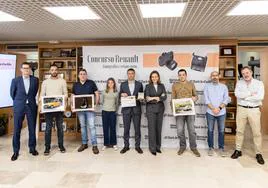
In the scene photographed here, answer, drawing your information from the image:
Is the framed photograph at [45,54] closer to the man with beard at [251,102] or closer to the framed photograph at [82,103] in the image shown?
the framed photograph at [82,103]

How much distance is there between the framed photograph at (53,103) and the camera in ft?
16.6

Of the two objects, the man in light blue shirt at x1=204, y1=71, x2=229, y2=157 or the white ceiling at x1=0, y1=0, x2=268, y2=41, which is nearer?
the white ceiling at x1=0, y1=0, x2=268, y2=41

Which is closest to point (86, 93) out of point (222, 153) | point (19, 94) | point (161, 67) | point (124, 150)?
point (19, 94)

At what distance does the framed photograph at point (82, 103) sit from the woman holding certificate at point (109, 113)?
28 centimetres

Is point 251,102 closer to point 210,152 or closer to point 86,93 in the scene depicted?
point 210,152

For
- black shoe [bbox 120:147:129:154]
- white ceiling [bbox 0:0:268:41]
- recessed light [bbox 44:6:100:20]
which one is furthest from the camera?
black shoe [bbox 120:147:129:154]

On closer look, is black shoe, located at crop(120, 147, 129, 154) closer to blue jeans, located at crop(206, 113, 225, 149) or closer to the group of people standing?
the group of people standing

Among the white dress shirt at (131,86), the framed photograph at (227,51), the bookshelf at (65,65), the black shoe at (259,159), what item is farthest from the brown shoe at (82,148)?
the framed photograph at (227,51)

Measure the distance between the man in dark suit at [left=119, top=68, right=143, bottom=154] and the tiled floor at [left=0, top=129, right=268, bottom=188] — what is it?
237 mm

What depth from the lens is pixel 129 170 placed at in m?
4.23

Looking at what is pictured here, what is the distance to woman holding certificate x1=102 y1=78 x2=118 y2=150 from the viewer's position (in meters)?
5.46

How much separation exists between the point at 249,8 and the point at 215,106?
190 cm

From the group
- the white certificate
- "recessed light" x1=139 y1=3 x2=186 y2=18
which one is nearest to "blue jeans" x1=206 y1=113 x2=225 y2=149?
the white certificate

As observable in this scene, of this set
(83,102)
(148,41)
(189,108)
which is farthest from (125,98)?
(148,41)
